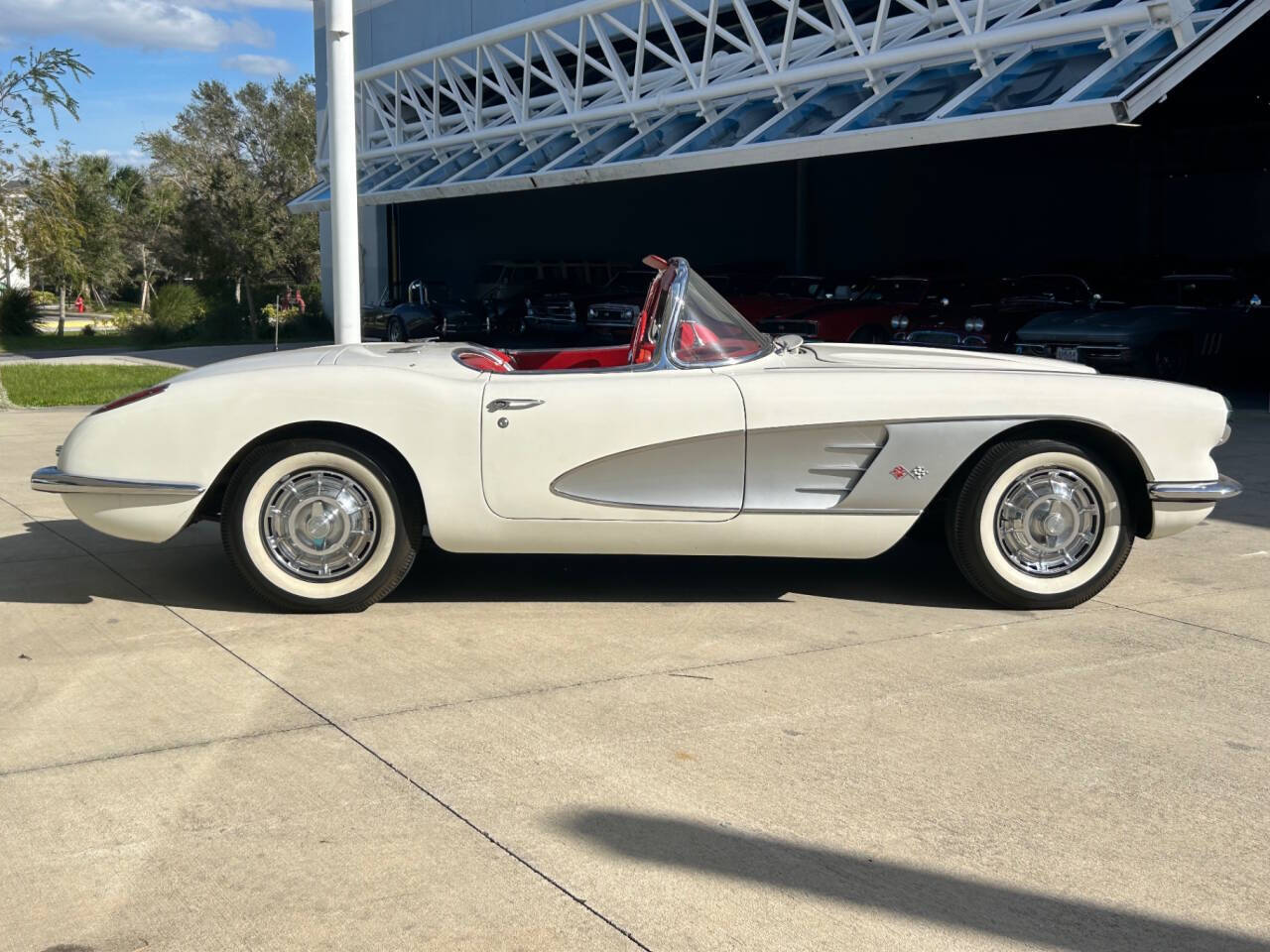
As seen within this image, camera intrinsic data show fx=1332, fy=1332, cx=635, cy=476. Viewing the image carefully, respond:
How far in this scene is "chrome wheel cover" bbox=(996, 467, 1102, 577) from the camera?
5297mm

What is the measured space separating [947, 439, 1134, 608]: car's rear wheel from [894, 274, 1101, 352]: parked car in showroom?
10343mm

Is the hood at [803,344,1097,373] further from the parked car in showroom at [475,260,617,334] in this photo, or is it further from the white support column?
the parked car in showroom at [475,260,617,334]

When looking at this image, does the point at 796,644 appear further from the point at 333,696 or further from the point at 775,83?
the point at 775,83

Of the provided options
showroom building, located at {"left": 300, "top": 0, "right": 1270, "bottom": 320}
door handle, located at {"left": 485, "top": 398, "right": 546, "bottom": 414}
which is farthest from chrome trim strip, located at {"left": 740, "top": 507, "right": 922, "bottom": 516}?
showroom building, located at {"left": 300, "top": 0, "right": 1270, "bottom": 320}

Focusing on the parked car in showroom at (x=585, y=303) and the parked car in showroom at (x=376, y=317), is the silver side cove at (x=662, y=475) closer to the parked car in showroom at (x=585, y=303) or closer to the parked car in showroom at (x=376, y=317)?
the parked car in showroom at (x=585, y=303)

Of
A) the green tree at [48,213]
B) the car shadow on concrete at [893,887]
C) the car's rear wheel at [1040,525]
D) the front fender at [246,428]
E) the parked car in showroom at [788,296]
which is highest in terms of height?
the green tree at [48,213]

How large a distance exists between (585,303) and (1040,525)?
17.9 metres

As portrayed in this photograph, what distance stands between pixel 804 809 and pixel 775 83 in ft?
48.3

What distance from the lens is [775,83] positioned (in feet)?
55.3

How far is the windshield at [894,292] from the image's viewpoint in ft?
58.3

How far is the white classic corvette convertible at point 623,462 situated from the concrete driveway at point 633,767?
0.32 m

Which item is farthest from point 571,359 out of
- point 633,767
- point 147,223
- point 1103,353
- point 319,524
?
point 147,223

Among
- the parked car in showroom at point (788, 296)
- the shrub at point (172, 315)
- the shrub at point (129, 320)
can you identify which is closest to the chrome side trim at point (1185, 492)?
the parked car in showroom at point (788, 296)

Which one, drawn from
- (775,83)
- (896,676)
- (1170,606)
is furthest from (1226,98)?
(896,676)
